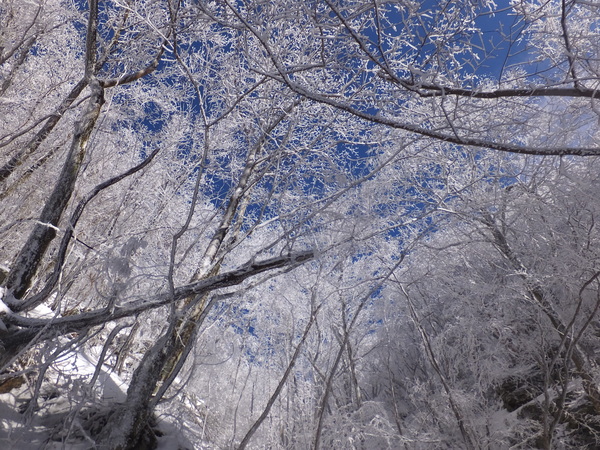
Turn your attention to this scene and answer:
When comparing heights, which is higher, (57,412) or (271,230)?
(271,230)

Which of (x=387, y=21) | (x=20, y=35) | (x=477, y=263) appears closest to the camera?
(x=387, y=21)

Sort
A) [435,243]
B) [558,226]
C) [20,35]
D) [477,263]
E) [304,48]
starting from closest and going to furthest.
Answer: [304,48] → [20,35] → [558,226] → [477,263] → [435,243]

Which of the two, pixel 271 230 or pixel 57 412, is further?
pixel 271 230

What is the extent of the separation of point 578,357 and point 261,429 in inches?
231

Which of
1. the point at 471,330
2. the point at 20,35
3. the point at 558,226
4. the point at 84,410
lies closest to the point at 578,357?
the point at 471,330

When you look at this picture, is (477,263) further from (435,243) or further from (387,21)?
(387,21)

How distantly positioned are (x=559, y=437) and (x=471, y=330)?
225cm

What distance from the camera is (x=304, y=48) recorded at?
4270 mm

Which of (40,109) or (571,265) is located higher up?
(40,109)

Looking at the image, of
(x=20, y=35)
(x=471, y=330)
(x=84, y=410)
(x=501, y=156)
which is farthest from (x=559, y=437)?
(x=20, y=35)

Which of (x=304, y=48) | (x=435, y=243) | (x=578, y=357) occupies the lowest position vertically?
(x=578, y=357)

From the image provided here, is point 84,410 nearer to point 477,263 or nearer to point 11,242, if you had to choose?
point 11,242

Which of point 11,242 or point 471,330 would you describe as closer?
point 11,242

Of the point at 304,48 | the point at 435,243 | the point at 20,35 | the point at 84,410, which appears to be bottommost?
the point at 84,410
